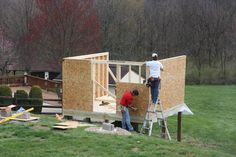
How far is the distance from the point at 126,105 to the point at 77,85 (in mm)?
2257

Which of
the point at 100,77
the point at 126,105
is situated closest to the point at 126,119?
the point at 126,105

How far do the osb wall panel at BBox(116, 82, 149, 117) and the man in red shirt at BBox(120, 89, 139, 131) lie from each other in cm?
25

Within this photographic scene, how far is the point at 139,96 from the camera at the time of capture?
51.5 feet

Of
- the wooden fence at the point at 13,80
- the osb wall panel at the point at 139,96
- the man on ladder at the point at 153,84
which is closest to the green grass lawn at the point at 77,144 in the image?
the man on ladder at the point at 153,84

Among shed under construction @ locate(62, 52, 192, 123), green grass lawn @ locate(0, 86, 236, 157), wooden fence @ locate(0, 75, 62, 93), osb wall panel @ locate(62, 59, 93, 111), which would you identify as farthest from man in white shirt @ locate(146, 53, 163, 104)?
wooden fence @ locate(0, 75, 62, 93)

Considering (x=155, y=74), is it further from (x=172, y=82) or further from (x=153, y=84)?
(x=172, y=82)

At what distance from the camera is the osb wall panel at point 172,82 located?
16.6m

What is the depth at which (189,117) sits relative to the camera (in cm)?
2667

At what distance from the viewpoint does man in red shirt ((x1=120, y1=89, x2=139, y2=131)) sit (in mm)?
15243

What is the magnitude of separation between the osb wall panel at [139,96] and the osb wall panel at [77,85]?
108 centimetres

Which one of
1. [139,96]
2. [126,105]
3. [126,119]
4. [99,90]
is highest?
[99,90]

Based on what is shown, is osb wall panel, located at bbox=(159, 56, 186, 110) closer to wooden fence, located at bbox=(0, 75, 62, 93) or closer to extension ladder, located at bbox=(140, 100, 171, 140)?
extension ladder, located at bbox=(140, 100, 171, 140)

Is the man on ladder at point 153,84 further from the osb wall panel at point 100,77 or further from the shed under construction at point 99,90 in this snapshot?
the osb wall panel at point 100,77

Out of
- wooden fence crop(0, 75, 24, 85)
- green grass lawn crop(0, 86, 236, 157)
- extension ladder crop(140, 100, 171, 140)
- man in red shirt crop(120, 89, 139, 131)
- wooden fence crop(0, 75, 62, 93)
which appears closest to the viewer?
green grass lawn crop(0, 86, 236, 157)
